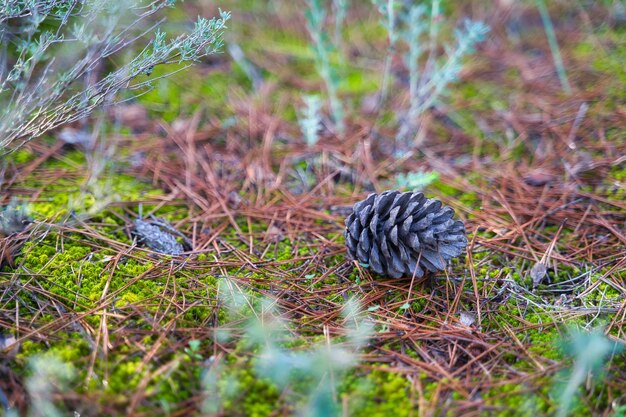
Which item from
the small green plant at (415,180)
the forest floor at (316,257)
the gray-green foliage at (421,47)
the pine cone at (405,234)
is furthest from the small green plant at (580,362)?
the gray-green foliage at (421,47)

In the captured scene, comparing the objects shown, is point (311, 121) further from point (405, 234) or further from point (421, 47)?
point (405, 234)

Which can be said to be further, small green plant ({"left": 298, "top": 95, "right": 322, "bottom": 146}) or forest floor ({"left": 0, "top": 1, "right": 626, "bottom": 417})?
small green plant ({"left": 298, "top": 95, "right": 322, "bottom": 146})

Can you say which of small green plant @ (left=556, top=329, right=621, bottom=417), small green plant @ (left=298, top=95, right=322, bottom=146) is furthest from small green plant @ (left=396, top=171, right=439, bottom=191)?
small green plant @ (left=556, top=329, right=621, bottom=417)

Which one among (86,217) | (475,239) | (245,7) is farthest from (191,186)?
(245,7)

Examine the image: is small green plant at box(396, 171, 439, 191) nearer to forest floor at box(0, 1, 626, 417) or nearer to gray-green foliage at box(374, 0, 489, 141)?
forest floor at box(0, 1, 626, 417)

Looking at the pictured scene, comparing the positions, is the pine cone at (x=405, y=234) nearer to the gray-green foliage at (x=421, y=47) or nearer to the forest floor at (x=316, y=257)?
the forest floor at (x=316, y=257)

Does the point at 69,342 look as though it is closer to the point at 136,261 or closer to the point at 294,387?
the point at 136,261
